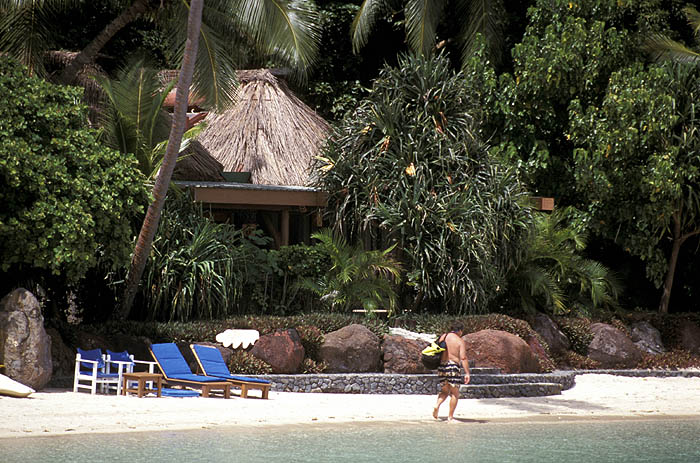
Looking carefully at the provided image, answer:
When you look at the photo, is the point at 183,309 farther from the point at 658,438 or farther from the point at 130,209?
the point at 658,438

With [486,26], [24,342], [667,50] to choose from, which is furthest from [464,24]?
[24,342]

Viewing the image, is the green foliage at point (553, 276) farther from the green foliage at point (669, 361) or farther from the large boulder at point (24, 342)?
the large boulder at point (24, 342)

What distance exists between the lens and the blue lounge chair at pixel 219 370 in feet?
41.8

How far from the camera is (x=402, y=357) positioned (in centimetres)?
1453

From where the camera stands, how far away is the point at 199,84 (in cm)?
1609

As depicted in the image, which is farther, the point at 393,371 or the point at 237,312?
the point at 237,312

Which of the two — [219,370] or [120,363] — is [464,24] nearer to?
[219,370]

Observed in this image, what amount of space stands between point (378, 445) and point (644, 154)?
38.5 feet

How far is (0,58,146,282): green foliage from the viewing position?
41.3 feet

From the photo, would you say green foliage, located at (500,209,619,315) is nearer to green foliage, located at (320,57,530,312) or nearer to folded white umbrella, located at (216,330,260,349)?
green foliage, located at (320,57,530,312)

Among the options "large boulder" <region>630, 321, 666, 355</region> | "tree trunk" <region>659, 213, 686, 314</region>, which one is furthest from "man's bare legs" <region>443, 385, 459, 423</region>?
"tree trunk" <region>659, 213, 686, 314</region>

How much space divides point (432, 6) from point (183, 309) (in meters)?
12.0

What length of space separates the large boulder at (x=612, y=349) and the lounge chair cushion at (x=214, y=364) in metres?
7.63

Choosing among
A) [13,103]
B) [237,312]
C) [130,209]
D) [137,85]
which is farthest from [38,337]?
[137,85]
